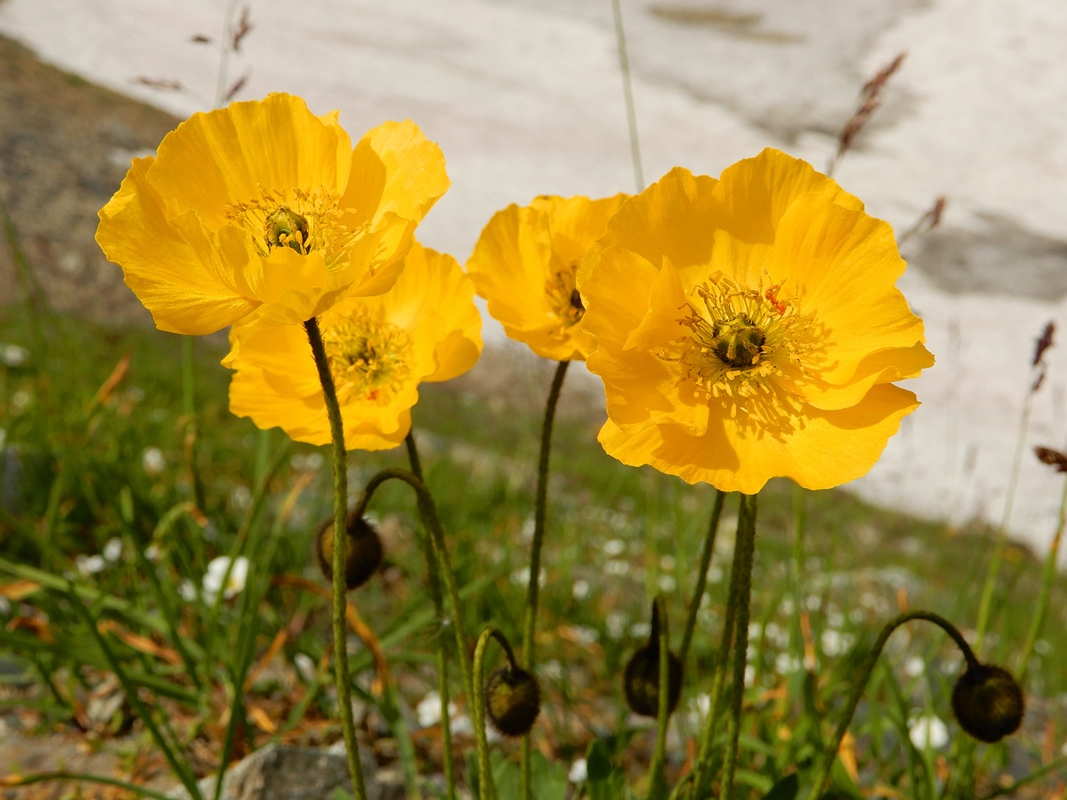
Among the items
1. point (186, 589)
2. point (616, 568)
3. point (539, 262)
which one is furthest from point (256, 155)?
point (616, 568)

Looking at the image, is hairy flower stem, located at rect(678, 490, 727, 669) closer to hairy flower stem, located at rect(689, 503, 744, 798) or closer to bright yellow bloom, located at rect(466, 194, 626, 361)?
hairy flower stem, located at rect(689, 503, 744, 798)

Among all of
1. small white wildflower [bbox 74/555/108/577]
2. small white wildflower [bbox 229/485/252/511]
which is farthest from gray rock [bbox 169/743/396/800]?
small white wildflower [bbox 229/485/252/511]

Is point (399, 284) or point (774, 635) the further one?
point (774, 635)

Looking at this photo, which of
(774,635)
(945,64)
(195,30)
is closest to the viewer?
(774,635)

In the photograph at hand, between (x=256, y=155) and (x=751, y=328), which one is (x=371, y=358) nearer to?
(x=256, y=155)

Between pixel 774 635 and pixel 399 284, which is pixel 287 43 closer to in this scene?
pixel 774 635

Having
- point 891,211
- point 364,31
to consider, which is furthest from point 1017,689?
point 364,31
